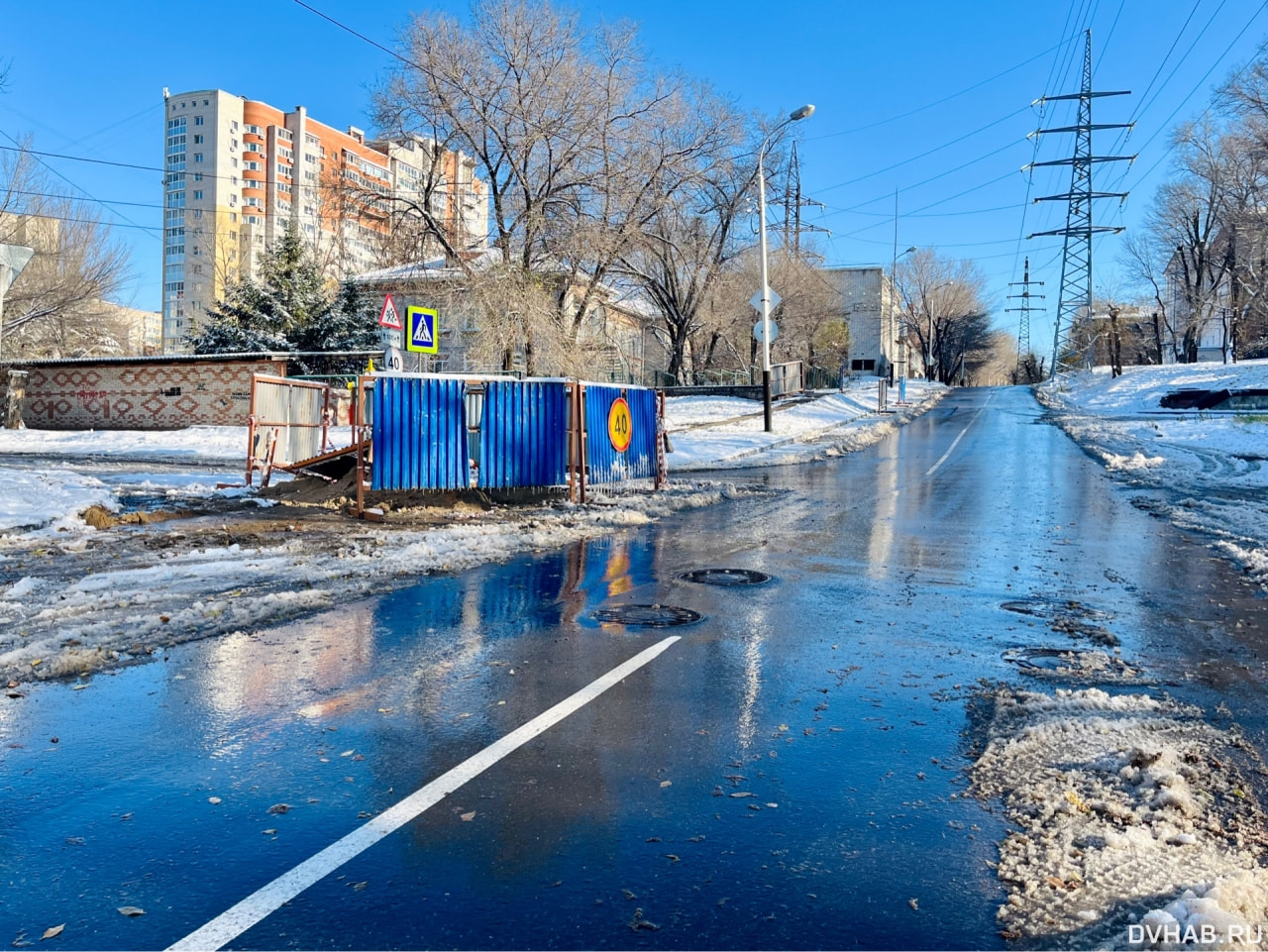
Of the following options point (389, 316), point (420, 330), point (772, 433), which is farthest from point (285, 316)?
point (389, 316)

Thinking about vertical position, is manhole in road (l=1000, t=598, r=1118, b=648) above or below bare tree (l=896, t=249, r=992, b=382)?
below

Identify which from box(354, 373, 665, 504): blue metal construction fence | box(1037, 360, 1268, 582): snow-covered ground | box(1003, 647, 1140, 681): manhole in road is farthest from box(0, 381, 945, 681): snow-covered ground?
box(1037, 360, 1268, 582): snow-covered ground

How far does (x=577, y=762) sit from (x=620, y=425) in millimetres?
11198

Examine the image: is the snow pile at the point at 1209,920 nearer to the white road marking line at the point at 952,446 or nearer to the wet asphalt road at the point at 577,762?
the wet asphalt road at the point at 577,762

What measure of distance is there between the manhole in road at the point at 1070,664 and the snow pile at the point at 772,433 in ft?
50.9

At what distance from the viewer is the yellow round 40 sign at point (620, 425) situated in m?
14.7

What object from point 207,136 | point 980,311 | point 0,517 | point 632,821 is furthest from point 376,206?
point 207,136

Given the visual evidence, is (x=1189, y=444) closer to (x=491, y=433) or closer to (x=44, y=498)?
(x=491, y=433)

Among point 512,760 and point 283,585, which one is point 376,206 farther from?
point 512,760

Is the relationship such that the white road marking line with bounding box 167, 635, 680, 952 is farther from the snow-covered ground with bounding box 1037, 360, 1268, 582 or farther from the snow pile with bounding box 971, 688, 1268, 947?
the snow-covered ground with bounding box 1037, 360, 1268, 582

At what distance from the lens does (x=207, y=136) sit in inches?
4240

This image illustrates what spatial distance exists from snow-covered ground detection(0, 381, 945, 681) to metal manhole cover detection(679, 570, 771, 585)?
2.25m

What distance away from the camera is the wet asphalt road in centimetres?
277

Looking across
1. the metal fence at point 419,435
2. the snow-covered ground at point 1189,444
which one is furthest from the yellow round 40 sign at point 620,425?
the snow-covered ground at point 1189,444
